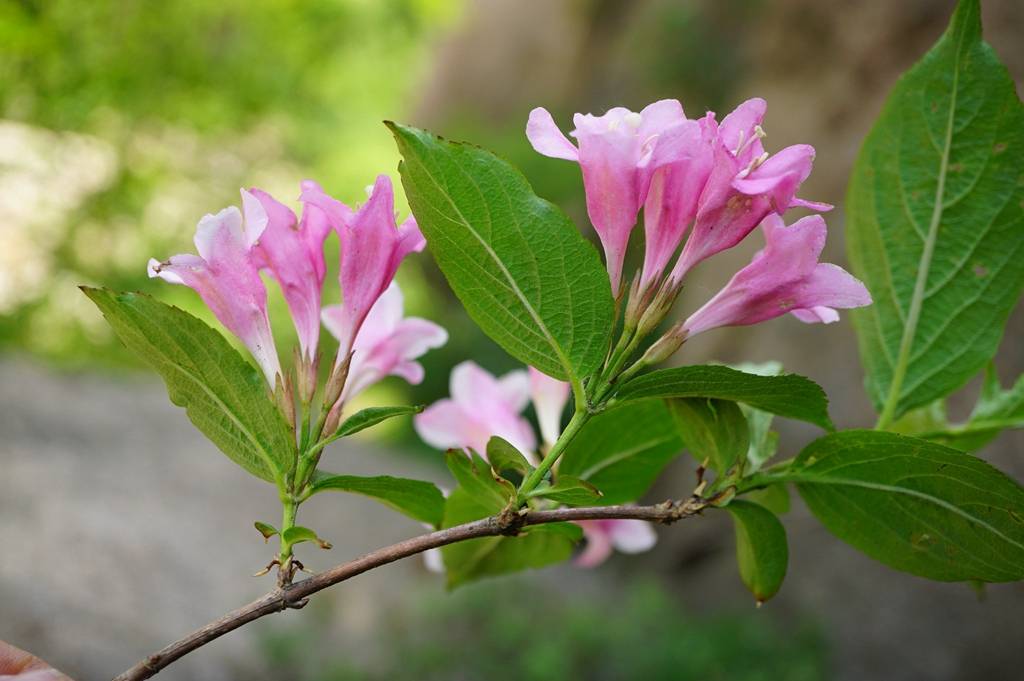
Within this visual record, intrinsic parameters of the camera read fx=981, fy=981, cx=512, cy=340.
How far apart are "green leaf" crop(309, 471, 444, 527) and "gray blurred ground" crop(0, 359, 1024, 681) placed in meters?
2.20

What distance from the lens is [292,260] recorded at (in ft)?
1.32

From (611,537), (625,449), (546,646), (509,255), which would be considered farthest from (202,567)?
(509,255)

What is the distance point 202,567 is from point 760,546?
3.17 m

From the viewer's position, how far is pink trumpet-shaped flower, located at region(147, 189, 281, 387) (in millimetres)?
372

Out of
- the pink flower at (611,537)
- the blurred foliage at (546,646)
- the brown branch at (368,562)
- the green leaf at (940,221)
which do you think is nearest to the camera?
the brown branch at (368,562)

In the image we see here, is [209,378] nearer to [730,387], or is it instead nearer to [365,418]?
[365,418]

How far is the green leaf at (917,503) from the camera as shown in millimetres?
371

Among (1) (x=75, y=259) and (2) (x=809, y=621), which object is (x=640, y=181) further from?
(1) (x=75, y=259)

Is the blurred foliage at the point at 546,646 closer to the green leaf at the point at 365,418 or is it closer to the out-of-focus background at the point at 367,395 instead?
the out-of-focus background at the point at 367,395

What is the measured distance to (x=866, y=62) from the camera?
3033mm

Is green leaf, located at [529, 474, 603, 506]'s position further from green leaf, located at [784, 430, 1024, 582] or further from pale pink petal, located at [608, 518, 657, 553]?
pale pink petal, located at [608, 518, 657, 553]

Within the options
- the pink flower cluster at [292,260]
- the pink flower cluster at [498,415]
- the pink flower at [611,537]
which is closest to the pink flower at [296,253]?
the pink flower cluster at [292,260]

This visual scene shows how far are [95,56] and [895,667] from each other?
14.3 feet

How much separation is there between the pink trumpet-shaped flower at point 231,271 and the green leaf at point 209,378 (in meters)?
0.02
